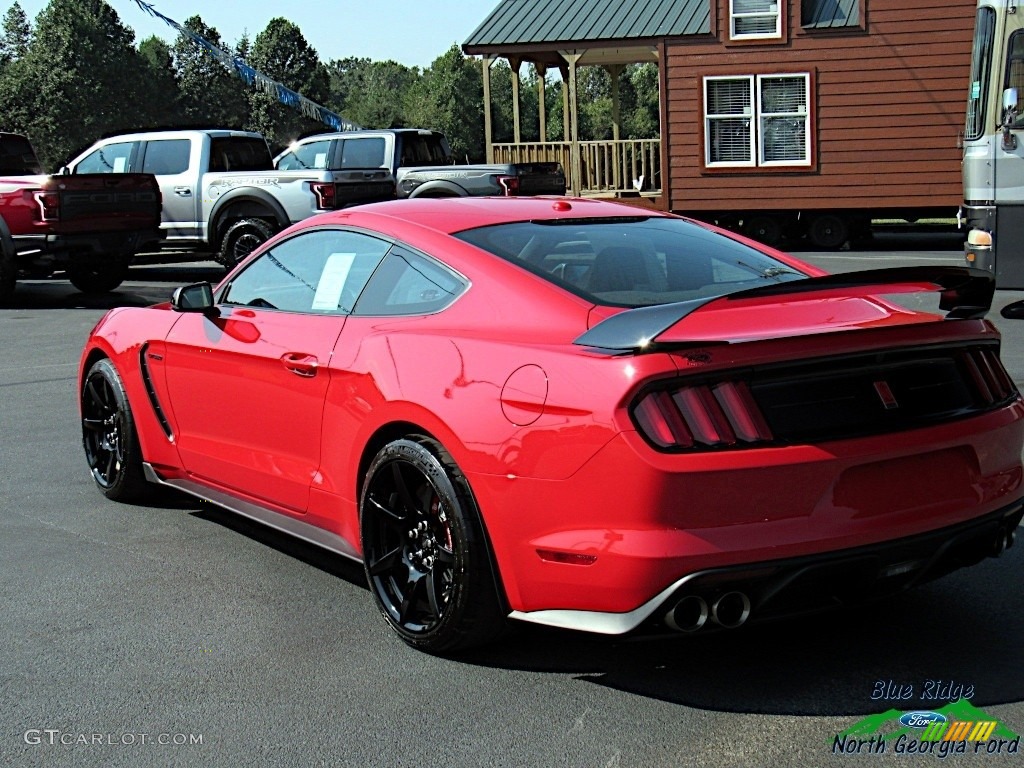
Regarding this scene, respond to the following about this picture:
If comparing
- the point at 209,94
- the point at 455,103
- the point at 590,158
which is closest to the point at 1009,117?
the point at 590,158

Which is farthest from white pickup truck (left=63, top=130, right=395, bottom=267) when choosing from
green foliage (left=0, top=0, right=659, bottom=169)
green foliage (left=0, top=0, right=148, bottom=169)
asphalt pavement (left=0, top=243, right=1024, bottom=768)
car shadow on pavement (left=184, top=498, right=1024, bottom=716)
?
green foliage (left=0, top=0, right=148, bottom=169)

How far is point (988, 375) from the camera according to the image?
4379 mm

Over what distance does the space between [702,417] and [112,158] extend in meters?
17.9

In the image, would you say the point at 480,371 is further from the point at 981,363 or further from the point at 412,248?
the point at 981,363

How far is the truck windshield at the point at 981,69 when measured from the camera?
13.1 m

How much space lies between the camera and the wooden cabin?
2427cm

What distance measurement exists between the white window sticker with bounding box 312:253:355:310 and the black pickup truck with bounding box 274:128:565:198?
1417cm

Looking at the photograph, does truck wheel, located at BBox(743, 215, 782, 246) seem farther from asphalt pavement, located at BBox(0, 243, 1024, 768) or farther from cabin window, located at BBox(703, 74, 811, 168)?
asphalt pavement, located at BBox(0, 243, 1024, 768)

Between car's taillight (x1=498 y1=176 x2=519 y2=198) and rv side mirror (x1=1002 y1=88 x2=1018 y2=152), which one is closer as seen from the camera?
rv side mirror (x1=1002 y1=88 x2=1018 y2=152)

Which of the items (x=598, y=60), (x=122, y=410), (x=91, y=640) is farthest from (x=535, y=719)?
(x=598, y=60)

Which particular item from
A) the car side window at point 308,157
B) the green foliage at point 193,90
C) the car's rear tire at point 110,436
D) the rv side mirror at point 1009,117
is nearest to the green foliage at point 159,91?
the green foliage at point 193,90

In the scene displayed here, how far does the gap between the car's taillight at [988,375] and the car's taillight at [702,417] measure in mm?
893

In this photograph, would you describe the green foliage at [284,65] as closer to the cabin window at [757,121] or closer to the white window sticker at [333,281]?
the cabin window at [757,121]

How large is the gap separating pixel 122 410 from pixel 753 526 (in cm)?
360
